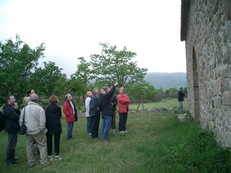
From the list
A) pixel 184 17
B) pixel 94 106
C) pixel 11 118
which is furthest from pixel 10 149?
pixel 184 17

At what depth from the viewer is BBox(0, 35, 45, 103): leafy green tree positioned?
44.3 feet

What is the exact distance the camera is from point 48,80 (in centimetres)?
1678

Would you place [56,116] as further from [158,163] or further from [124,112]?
[124,112]

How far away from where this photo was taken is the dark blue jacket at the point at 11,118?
629 cm

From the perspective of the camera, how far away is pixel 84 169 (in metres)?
5.53

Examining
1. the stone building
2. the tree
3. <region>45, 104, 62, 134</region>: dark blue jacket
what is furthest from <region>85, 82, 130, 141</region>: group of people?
the tree

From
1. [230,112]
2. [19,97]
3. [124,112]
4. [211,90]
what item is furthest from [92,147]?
[19,97]

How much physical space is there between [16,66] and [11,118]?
8.36 m

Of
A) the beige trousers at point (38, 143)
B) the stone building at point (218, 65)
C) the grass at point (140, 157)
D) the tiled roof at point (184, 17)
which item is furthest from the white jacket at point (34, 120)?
the tiled roof at point (184, 17)

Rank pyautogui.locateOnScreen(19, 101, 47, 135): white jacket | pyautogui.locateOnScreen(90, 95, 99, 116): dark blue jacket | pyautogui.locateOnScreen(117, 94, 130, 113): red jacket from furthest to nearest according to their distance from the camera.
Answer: pyautogui.locateOnScreen(117, 94, 130, 113): red jacket
pyautogui.locateOnScreen(90, 95, 99, 116): dark blue jacket
pyautogui.locateOnScreen(19, 101, 47, 135): white jacket

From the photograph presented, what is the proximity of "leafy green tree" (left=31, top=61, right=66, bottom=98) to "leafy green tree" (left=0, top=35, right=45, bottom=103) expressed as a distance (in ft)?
1.82

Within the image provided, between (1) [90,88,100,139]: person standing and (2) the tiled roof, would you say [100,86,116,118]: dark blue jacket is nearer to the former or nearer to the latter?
(1) [90,88,100,139]: person standing

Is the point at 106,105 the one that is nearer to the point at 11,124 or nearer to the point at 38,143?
the point at 38,143

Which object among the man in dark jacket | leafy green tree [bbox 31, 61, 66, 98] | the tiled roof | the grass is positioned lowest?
the grass
